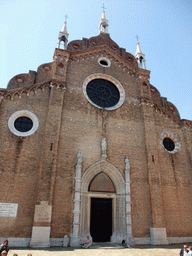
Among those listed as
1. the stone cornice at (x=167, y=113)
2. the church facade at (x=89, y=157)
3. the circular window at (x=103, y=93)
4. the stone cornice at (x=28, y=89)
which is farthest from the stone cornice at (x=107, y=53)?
the stone cornice at (x=28, y=89)

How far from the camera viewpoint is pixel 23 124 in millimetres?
12891

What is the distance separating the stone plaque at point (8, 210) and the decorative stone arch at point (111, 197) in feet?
11.7

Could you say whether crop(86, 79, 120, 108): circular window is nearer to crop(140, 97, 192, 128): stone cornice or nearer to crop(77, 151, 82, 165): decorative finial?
crop(140, 97, 192, 128): stone cornice

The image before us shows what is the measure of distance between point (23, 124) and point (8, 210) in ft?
16.1

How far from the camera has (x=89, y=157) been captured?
1321 cm

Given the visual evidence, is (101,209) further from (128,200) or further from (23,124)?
(23,124)

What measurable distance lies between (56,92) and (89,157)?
476 cm

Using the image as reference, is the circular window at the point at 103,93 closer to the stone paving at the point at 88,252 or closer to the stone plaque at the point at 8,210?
the stone plaque at the point at 8,210

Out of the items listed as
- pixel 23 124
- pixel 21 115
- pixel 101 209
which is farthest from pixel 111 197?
pixel 21 115

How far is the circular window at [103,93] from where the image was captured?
601 inches

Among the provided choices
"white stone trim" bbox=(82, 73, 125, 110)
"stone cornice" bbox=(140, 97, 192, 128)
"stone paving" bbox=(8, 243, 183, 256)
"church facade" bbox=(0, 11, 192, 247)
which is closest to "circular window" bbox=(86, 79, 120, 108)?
"church facade" bbox=(0, 11, 192, 247)

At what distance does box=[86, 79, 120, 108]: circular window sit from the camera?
15258mm

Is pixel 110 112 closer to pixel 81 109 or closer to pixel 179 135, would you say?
pixel 81 109

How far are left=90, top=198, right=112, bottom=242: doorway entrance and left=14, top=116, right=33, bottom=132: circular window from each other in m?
5.91
